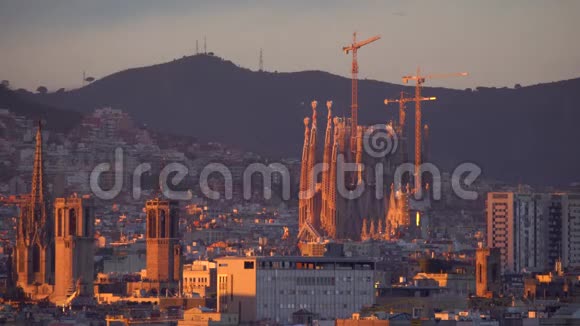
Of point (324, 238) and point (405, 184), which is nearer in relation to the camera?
point (324, 238)

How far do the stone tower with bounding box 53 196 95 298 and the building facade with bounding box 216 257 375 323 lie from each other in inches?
1339

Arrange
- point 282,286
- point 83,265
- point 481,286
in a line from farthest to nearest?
point 83,265, point 481,286, point 282,286

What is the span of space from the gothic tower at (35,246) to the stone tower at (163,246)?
4.95 metres

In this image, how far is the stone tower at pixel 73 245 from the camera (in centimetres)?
13762

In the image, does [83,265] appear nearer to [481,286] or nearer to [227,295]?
[481,286]

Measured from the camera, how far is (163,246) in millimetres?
141250

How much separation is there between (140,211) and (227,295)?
97.6 meters

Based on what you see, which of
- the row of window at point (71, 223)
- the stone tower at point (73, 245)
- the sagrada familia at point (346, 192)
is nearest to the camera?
the stone tower at point (73, 245)

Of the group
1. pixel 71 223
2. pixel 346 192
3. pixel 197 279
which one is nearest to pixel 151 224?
pixel 71 223

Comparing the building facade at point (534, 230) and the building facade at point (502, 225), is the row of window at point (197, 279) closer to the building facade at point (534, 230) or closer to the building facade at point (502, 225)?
the building facade at point (534, 230)

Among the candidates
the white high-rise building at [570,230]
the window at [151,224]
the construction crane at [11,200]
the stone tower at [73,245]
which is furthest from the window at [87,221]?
the white high-rise building at [570,230]

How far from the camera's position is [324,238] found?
16988 centimetres

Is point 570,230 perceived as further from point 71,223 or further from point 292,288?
point 292,288

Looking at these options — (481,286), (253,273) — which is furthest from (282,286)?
(481,286)
